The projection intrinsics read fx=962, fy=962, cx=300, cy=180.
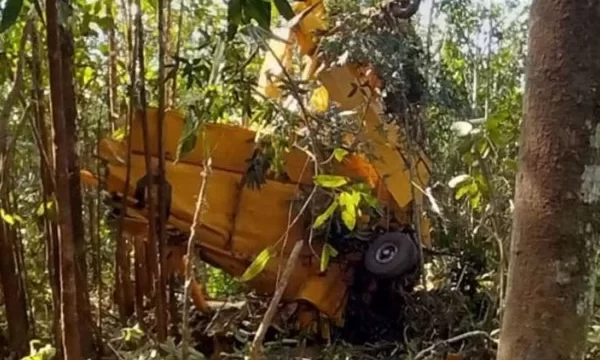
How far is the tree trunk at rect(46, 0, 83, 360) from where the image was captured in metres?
1.84

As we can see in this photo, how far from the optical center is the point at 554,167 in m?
1.25

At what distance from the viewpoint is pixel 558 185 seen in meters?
1.25

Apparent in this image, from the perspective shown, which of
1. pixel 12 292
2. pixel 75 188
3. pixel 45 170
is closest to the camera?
pixel 75 188

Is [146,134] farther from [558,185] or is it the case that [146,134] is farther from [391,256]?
[558,185]

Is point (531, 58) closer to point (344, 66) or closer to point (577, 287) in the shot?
point (577, 287)

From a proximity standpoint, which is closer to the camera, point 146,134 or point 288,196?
point 146,134

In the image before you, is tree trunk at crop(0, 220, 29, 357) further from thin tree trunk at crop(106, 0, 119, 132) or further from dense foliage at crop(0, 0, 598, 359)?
thin tree trunk at crop(106, 0, 119, 132)

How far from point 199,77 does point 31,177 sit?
1.52 metres

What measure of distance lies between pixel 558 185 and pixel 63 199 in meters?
1.04

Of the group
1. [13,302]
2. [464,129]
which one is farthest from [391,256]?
[464,129]

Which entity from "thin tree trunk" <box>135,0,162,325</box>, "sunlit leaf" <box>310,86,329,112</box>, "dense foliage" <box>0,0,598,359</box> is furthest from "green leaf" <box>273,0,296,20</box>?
"sunlit leaf" <box>310,86,329,112</box>

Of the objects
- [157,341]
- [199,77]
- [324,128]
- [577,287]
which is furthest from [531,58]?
[157,341]

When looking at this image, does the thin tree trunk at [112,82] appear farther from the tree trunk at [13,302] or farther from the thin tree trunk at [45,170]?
the thin tree trunk at [45,170]

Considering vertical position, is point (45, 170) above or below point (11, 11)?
below
